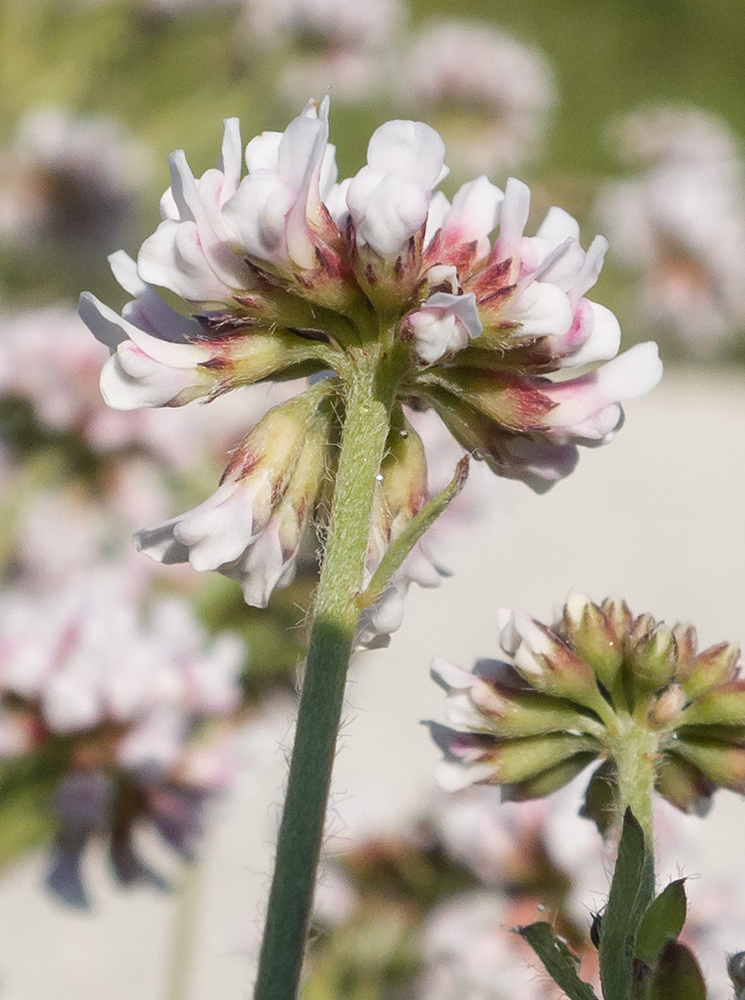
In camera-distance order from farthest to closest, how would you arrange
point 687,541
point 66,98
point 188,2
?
point 66,98
point 188,2
point 687,541

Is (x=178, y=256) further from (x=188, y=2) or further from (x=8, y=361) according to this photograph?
(x=188, y=2)

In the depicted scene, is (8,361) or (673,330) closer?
(8,361)

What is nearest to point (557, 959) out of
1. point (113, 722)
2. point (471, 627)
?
point (113, 722)

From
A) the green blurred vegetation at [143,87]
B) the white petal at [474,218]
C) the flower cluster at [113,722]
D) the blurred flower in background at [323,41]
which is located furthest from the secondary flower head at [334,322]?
the blurred flower in background at [323,41]

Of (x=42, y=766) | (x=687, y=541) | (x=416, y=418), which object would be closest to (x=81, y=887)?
(x=42, y=766)

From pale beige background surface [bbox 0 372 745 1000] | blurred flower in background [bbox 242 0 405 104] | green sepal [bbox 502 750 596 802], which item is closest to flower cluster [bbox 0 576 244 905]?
pale beige background surface [bbox 0 372 745 1000]

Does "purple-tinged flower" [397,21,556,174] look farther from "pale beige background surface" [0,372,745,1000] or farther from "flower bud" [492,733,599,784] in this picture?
"flower bud" [492,733,599,784]
